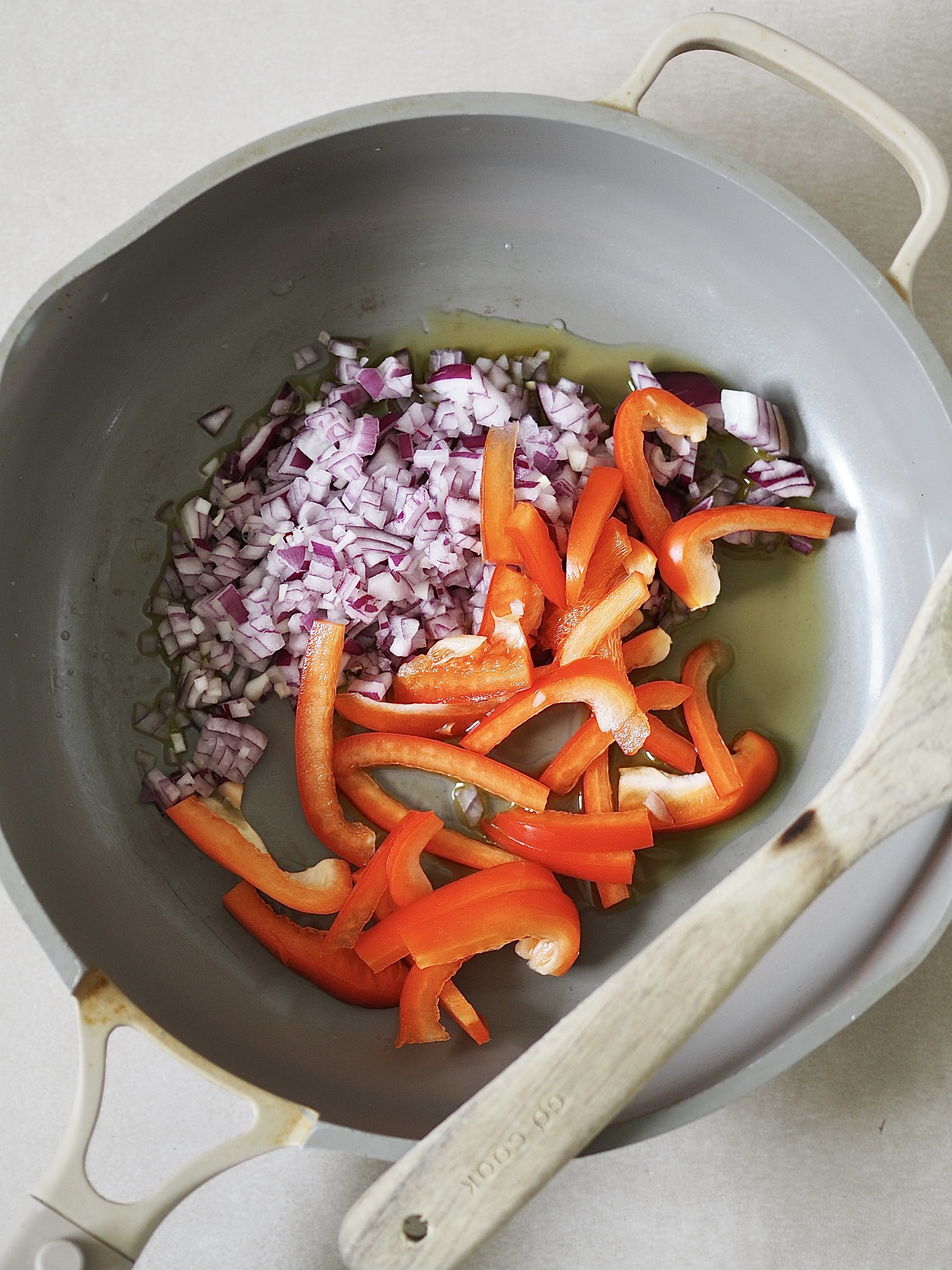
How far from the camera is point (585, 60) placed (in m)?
1.34

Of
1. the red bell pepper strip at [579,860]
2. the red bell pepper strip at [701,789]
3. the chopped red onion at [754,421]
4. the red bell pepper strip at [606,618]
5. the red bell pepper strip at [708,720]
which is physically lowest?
the red bell pepper strip at [579,860]

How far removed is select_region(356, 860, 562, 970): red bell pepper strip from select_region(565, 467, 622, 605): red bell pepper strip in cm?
35

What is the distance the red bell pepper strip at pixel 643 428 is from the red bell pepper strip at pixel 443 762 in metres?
0.38

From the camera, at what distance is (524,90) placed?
1.34m

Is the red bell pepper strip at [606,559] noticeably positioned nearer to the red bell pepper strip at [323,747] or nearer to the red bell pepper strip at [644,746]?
the red bell pepper strip at [644,746]

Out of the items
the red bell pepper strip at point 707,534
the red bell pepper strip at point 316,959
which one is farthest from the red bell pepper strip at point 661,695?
the red bell pepper strip at point 316,959

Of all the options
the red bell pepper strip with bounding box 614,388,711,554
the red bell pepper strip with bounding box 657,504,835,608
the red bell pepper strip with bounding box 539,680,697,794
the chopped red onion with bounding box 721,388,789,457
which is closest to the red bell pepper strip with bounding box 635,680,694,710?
the red bell pepper strip with bounding box 539,680,697,794

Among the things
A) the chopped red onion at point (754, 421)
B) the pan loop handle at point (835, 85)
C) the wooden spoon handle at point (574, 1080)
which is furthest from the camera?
the chopped red onion at point (754, 421)

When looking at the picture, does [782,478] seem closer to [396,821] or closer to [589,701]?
[589,701]

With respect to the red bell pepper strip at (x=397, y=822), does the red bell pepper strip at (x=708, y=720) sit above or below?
above

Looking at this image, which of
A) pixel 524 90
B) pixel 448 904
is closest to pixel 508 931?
pixel 448 904

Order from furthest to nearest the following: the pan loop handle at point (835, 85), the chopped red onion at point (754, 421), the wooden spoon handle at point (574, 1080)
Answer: the chopped red onion at point (754, 421)
the pan loop handle at point (835, 85)
the wooden spoon handle at point (574, 1080)

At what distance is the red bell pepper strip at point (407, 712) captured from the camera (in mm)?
1196

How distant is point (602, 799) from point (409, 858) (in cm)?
26
